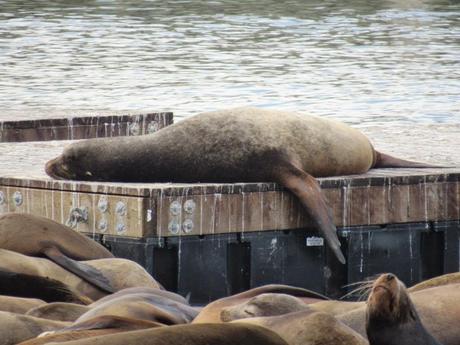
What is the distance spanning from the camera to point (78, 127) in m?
13.5

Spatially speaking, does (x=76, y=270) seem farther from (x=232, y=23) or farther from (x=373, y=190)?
(x=232, y=23)

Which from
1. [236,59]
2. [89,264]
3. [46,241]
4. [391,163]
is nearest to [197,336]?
[89,264]

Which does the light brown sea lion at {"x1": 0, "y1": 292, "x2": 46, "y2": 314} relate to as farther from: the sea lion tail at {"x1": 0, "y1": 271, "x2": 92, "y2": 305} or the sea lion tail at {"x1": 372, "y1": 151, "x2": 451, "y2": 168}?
the sea lion tail at {"x1": 372, "y1": 151, "x2": 451, "y2": 168}

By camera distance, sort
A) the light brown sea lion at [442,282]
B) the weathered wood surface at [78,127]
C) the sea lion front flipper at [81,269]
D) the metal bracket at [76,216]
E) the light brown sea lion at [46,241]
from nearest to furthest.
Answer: the light brown sea lion at [442,282] → the sea lion front flipper at [81,269] → the light brown sea lion at [46,241] → the metal bracket at [76,216] → the weathered wood surface at [78,127]

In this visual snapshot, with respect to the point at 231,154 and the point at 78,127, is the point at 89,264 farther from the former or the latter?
the point at 78,127

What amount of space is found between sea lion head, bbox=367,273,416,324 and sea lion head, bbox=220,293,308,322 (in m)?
0.72

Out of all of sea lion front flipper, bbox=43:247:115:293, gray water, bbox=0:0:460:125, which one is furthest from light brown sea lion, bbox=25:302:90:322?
gray water, bbox=0:0:460:125

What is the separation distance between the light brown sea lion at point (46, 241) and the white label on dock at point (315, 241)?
1.48 m

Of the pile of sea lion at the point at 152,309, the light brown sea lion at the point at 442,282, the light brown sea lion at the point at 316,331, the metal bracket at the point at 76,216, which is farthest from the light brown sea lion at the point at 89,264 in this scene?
the light brown sea lion at the point at 316,331

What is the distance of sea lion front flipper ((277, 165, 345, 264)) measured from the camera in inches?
361

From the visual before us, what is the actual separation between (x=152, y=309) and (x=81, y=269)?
5.02ft

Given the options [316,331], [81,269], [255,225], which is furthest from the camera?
[255,225]

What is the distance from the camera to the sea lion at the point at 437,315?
6.32m

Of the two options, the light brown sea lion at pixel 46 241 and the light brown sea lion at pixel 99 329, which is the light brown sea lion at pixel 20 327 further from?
the light brown sea lion at pixel 46 241
